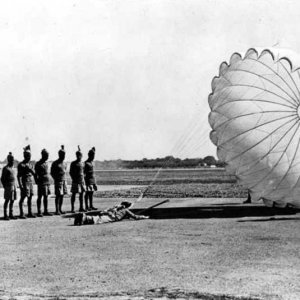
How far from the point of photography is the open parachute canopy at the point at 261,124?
1289cm

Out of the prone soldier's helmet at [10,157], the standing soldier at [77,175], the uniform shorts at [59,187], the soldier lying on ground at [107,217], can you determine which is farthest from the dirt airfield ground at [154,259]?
the standing soldier at [77,175]

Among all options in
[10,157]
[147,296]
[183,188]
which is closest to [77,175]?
[10,157]

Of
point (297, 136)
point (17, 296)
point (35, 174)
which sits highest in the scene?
point (297, 136)

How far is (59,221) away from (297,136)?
6.49m

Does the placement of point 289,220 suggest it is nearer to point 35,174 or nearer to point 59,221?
point 59,221

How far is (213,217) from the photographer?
1386 centimetres

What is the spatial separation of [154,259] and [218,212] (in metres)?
7.67

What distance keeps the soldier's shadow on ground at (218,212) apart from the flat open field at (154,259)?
107 centimetres

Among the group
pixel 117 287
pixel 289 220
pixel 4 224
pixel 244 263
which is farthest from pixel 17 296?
pixel 289 220

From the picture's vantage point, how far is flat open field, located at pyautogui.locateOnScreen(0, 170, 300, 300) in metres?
5.93

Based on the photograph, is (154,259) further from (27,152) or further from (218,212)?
(218,212)

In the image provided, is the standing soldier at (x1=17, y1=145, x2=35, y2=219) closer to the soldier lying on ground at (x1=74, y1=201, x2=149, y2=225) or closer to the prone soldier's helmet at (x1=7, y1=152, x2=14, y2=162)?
the prone soldier's helmet at (x1=7, y1=152, x2=14, y2=162)

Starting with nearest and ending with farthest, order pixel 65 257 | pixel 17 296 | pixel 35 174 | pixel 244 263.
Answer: pixel 17 296 → pixel 244 263 → pixel 65 257 → pixel 35 174

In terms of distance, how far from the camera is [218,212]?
600 inches
